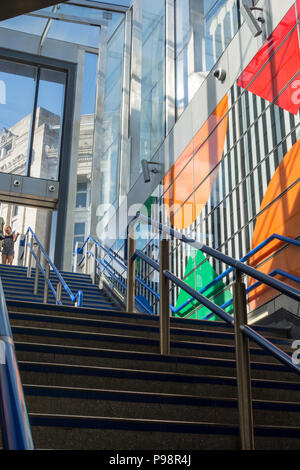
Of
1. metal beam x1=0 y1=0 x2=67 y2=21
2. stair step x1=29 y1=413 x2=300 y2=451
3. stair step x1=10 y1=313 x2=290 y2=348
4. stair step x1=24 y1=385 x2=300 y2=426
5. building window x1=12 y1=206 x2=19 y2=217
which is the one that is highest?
building window x1=12 y1=206 x2=19 y2=217

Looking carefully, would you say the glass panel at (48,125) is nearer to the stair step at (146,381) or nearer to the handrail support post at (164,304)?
the handrail support post at (164,304)

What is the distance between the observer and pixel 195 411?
10.3 ft

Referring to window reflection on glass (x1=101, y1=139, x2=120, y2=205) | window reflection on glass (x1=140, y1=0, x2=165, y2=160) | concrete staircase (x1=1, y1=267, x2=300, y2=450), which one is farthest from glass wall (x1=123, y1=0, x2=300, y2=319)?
window reflection on glass (x1=101, y1=139, x2=120, y2=205)

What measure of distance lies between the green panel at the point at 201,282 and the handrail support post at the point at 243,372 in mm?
4688

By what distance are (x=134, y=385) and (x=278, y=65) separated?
528 centimetres

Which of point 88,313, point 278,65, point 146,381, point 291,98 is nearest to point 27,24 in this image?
point 278,65

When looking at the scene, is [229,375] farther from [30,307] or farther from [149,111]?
[149,111]

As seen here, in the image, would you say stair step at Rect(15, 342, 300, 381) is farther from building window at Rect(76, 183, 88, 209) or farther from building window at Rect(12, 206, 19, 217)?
→ building window at Rect(12, 206, 19, 217)

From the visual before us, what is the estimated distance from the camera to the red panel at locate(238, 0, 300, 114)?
6934 mm

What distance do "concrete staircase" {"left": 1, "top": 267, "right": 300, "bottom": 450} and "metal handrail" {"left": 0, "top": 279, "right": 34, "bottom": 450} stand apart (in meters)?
0.99

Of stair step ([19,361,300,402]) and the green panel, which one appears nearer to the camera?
stair step ([19,361,300,402])

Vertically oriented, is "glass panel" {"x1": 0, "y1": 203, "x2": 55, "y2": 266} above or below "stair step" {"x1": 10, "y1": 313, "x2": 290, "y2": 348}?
above
